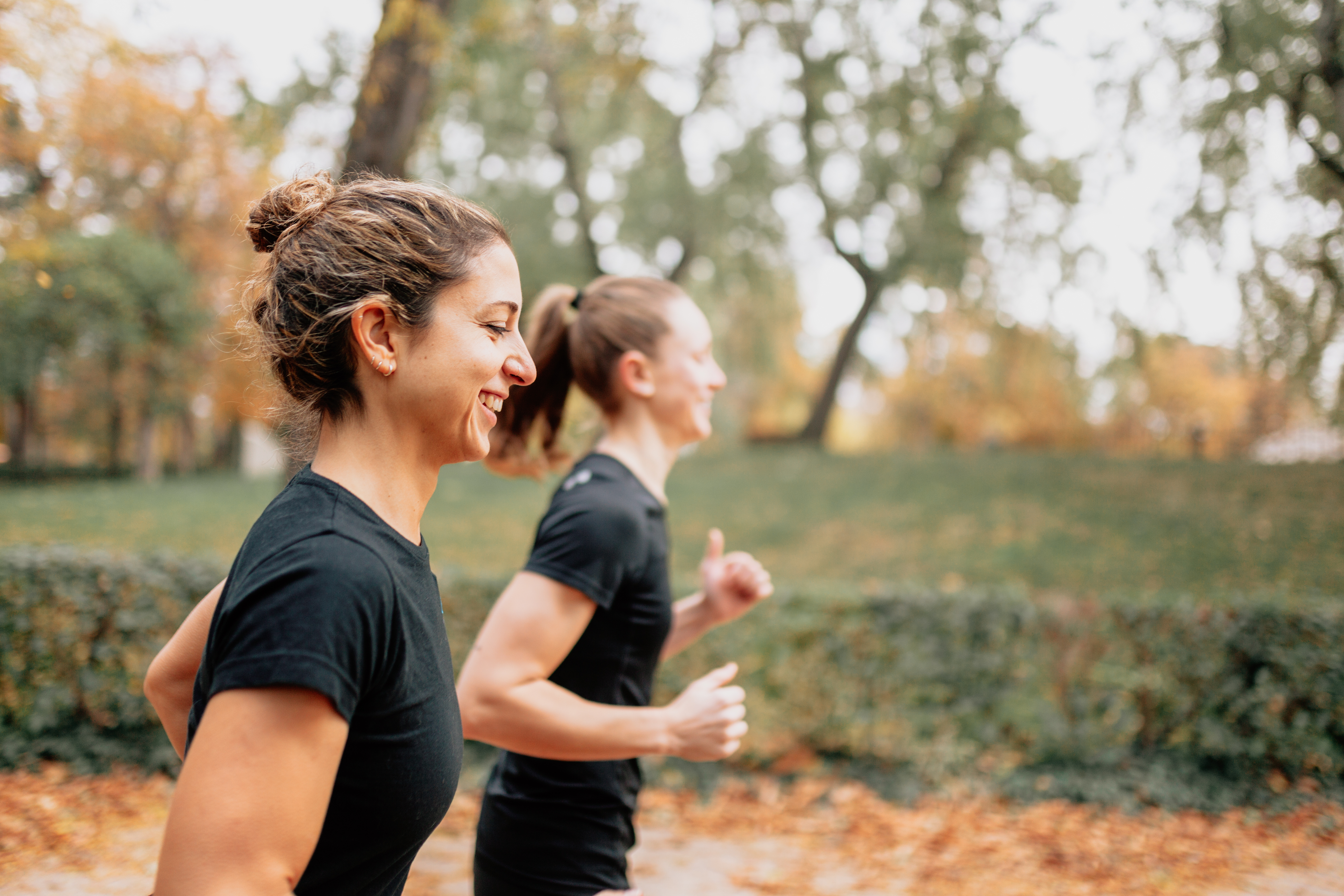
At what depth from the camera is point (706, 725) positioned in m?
1.81

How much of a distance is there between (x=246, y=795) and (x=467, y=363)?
2.04 feet

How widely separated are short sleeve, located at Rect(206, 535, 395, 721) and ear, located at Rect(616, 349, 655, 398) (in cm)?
130

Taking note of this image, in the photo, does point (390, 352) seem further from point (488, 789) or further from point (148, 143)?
point (148, 143)

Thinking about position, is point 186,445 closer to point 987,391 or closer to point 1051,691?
point 987,391

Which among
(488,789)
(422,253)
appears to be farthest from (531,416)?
(422,253)

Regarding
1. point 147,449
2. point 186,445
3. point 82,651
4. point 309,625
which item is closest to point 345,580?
point 309,625

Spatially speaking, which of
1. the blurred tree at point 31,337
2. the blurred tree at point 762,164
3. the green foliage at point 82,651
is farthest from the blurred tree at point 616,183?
the green foliage at point 82,651

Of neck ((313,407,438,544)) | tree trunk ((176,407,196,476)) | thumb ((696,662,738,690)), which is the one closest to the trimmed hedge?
thumb ((696,662,738,690))

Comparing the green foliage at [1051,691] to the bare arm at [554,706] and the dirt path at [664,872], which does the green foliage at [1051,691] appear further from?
the bare arm at [554,706]

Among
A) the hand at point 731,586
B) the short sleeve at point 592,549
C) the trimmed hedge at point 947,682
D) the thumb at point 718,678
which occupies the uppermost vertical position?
the short sleeve at point 592,549

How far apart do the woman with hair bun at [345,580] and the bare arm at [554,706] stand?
0.47 metres

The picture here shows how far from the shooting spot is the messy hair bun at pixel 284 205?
1.31 meters

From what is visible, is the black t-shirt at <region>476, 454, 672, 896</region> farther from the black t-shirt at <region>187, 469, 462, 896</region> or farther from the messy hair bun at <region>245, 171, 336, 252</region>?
the messy hair bun at <region>245, 171, 336, 252</region>

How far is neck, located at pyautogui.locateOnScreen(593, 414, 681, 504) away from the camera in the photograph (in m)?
2.28
